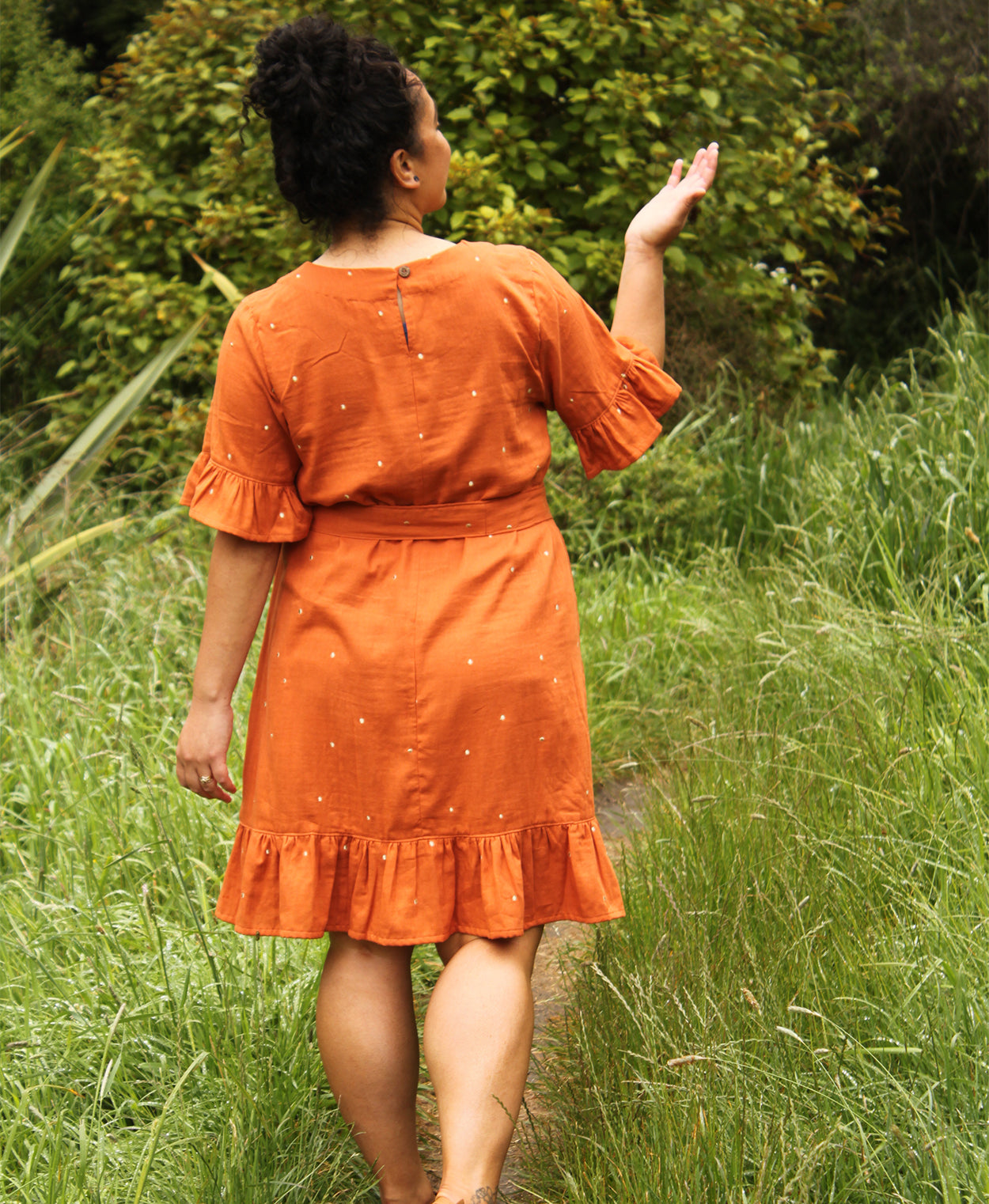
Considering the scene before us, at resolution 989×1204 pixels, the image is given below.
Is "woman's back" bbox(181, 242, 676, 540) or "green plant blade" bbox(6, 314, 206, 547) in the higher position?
"woman's back" bbox(181, 242, 676, 540)

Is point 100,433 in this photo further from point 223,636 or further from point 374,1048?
point 374,1048

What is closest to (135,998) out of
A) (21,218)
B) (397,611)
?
(397,611)

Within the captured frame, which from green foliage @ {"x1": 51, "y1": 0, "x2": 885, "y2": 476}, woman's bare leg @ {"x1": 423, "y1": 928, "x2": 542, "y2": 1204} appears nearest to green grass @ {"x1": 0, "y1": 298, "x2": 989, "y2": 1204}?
woman's bare leg @ {"x1": 423, "y1": 928, "x2": 542, "y2": 1204}

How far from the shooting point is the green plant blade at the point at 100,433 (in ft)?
16.6

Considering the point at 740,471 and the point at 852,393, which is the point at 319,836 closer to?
the point at 740,471

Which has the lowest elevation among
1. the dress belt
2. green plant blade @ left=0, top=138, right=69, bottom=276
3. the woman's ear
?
green plant blade @ left=0, top=138, right=69, bottom=276

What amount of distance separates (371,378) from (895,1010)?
1.23 metres

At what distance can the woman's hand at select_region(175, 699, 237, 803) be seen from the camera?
6.54ft

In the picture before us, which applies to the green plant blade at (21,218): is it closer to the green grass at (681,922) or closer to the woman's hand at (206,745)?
the green grass at (681,922)

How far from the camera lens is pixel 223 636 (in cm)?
197

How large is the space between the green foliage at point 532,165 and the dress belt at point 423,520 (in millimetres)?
3337

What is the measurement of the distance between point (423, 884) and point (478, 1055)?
0.82ft

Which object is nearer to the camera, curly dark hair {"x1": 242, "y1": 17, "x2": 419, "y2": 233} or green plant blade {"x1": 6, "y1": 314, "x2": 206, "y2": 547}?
curly dark hair {"x1": 242, "y1": 17, "x2": 419, "y2": 233}

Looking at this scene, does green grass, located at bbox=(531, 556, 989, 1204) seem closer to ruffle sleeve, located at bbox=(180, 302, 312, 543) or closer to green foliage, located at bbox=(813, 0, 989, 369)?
ruffle sleeve, located at bbox=(180, 302, 312, 543)
